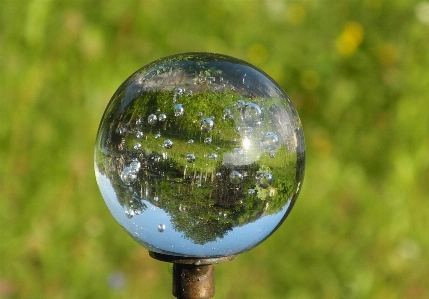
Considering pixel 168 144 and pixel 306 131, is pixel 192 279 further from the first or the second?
pixel 306 131

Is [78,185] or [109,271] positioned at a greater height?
[78,185]

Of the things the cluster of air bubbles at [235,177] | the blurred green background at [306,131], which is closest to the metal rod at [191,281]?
the cluster of air bubbles at [235,177]

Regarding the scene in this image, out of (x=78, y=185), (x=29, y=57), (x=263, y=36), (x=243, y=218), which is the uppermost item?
(x=263, y=36)

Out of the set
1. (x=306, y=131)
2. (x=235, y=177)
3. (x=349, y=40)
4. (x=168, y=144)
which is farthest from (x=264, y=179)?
(x=349, y=40)

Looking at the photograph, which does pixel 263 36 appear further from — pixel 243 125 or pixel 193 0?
pixel 243 125

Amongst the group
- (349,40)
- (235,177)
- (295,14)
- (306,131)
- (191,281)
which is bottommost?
(191,281)

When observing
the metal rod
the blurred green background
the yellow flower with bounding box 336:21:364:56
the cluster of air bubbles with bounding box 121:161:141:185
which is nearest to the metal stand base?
the metal rod

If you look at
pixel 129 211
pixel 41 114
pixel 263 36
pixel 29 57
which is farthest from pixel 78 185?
pixel 129 211
